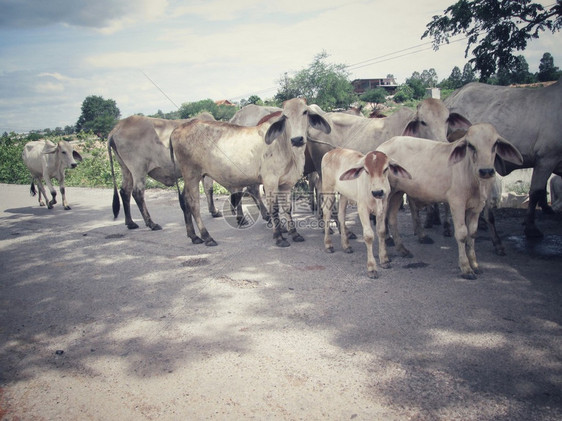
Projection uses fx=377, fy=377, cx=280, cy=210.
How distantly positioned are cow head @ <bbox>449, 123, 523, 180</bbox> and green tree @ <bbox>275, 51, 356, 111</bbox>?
31.6 m

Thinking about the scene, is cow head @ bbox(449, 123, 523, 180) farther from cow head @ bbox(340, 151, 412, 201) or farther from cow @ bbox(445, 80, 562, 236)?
cow @ bbox(445, 80, 562, 236)

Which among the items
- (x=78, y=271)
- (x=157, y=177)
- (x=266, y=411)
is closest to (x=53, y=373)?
(x=266, y=411)

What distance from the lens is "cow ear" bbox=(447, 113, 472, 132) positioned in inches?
235

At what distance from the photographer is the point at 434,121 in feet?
19.6

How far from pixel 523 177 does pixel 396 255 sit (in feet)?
17.4

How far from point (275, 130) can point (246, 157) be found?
2.42ft

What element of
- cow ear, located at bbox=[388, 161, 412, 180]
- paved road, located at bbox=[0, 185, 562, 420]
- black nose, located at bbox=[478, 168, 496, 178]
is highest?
cow ear, located at bbox=[388, 161, 412, 180]

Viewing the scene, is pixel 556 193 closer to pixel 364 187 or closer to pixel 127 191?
pixel 364 187

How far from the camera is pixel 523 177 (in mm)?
8836

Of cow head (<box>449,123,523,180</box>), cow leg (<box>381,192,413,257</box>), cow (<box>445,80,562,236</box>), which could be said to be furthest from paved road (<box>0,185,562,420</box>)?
cow head (<box>449,123,523,180</box>)

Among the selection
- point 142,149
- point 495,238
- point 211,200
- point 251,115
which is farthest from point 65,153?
point 495,238

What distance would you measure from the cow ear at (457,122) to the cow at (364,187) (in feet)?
5.72

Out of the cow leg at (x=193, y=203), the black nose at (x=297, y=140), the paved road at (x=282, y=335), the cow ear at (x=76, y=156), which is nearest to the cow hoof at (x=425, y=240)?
the paved road at (x=282, y=335)

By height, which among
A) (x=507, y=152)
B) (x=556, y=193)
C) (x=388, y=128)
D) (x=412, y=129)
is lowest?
(x=556, y=193)
